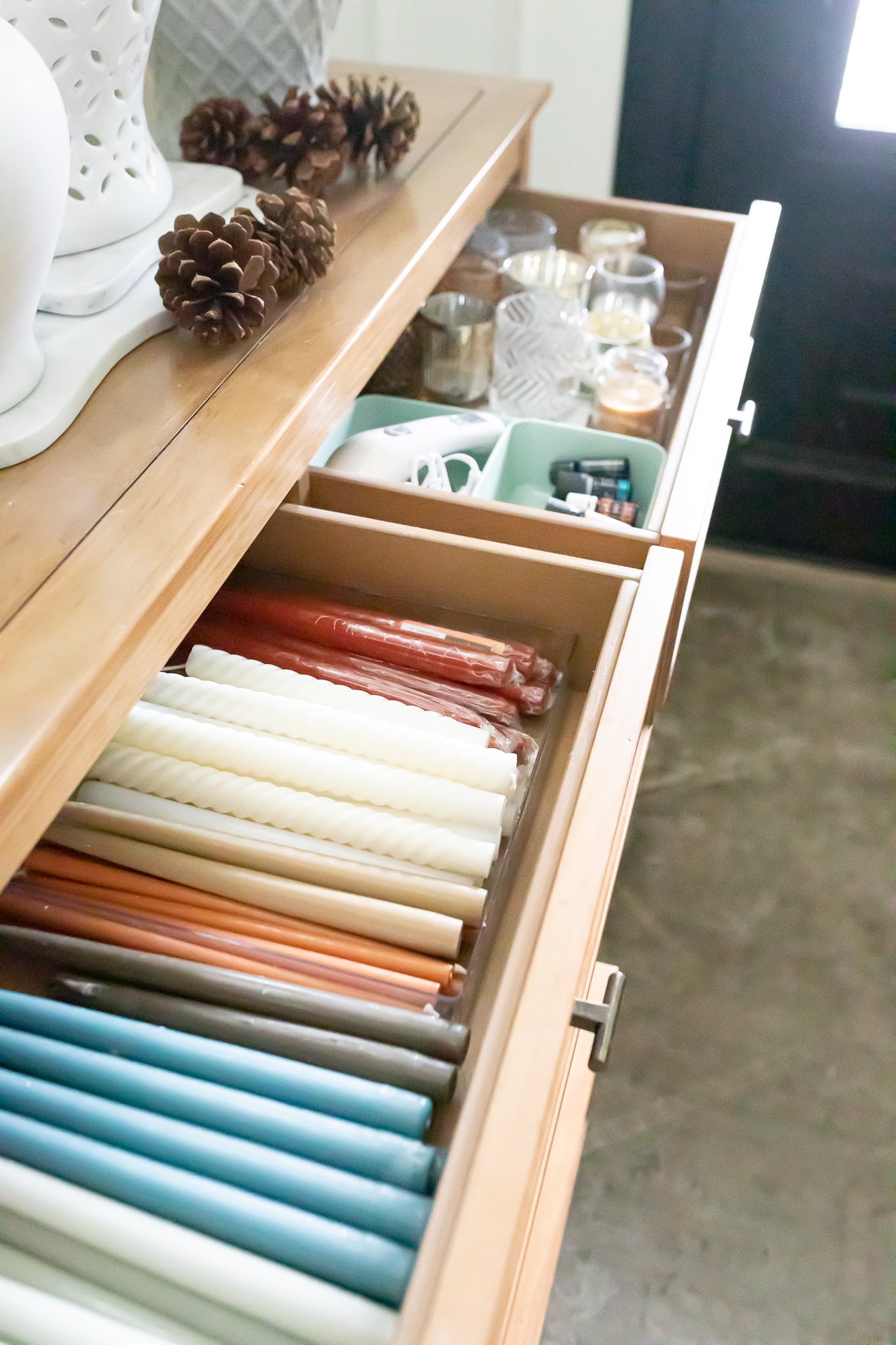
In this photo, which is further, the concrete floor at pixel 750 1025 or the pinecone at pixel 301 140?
the concrete floor at pixel 750 1025

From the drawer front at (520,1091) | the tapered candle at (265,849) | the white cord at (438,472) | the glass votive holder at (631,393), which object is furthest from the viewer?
the glass votive holder at (631,393)

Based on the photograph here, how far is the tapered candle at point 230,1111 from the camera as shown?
464mm

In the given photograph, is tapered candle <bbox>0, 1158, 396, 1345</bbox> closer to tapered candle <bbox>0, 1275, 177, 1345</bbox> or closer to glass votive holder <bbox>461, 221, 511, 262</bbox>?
tapered candle <bbox>0, 1275, 177, 1345</bbox>

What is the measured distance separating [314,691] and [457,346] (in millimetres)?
432

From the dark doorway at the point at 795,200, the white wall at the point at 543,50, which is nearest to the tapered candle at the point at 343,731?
the white wall at the point at 543,50

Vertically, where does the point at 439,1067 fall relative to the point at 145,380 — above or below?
below

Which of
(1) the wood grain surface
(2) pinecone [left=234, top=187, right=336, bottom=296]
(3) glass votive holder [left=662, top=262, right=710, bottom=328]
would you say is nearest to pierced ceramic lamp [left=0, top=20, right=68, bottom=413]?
(1) the wood grain surface

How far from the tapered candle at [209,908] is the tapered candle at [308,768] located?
0.24 feet

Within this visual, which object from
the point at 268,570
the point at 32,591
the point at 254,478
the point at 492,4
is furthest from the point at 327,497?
the point at 492,4

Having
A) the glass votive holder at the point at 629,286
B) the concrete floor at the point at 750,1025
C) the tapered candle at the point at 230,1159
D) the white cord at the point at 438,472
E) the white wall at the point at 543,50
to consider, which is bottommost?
the concrete floor at the point at 750,1025

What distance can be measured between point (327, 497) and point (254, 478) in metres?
0.18

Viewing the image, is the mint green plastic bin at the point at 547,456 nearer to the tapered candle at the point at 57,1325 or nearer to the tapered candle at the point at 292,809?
the tapered candle at the point at 292,809

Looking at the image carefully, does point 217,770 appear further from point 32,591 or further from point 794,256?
point 794,256

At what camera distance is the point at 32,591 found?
46 centimetres
